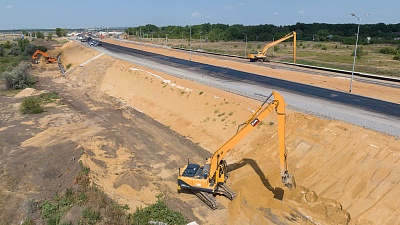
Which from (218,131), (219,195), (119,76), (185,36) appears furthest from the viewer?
(185,36)

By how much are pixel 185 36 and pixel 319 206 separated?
13656cm

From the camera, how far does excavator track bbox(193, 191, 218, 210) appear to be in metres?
17.4

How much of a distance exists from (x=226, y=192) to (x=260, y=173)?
377 cm

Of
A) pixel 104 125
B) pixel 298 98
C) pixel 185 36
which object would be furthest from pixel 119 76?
pixel 185 36

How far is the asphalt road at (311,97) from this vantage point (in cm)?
2364

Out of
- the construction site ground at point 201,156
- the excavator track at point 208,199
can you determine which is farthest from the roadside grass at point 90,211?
the excavator track at point 208,199

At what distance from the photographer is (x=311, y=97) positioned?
30.8 meters

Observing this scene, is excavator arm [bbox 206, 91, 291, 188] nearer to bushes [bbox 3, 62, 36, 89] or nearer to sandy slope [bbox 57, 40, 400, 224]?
sandy slope [bbox 57, 40, 400, 224]

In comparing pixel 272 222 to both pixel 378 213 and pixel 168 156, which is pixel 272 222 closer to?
pixel 378 213

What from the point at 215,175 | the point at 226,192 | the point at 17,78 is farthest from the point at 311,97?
the point at 17,78

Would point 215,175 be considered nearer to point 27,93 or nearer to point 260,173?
point 260,173

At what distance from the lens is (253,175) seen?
68.2 ft

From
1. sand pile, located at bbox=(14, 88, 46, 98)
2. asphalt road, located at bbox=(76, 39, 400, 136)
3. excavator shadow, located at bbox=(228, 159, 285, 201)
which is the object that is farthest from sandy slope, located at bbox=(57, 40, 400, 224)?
sand pile, located at bbox=(14, 88, 46, 98)

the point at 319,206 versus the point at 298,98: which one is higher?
the point at 298,98
